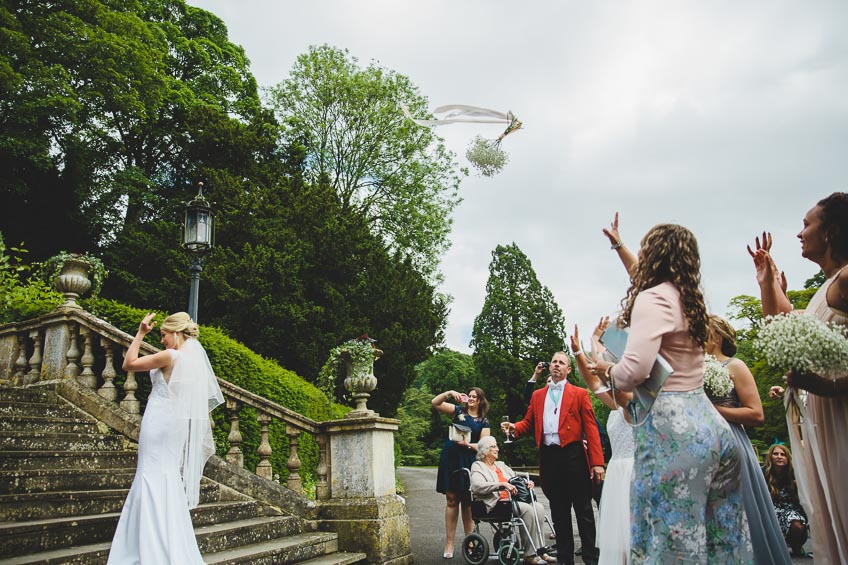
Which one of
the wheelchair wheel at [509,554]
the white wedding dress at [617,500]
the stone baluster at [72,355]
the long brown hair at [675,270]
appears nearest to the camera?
the long brown hair at [675,270]

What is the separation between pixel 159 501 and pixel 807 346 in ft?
13.9

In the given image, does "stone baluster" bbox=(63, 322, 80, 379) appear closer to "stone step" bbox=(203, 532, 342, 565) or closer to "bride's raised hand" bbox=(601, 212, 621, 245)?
"stone step" bbox=(203, 532, 342, 565)

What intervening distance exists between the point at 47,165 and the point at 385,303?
11.2m

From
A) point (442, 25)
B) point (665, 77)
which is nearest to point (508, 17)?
point (442, 25)

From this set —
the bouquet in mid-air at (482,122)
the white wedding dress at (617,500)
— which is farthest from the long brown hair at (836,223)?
the bouquet in mid-air at (482,122)

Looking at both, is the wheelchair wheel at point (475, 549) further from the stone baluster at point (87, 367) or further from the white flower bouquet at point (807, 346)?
the stone baluster at point (87, 367)

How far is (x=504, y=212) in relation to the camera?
7078mm

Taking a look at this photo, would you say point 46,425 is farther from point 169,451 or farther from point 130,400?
point 169,451

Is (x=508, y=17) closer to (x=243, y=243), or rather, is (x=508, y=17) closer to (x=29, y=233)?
(x=243, y=243)

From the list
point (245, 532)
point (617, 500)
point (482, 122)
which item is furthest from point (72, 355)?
point (617, 500)

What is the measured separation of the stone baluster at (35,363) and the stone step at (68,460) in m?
2.27

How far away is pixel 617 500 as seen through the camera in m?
4.64

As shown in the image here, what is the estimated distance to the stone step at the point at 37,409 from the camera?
618 centimetres

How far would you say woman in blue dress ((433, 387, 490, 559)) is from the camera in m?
6.99
